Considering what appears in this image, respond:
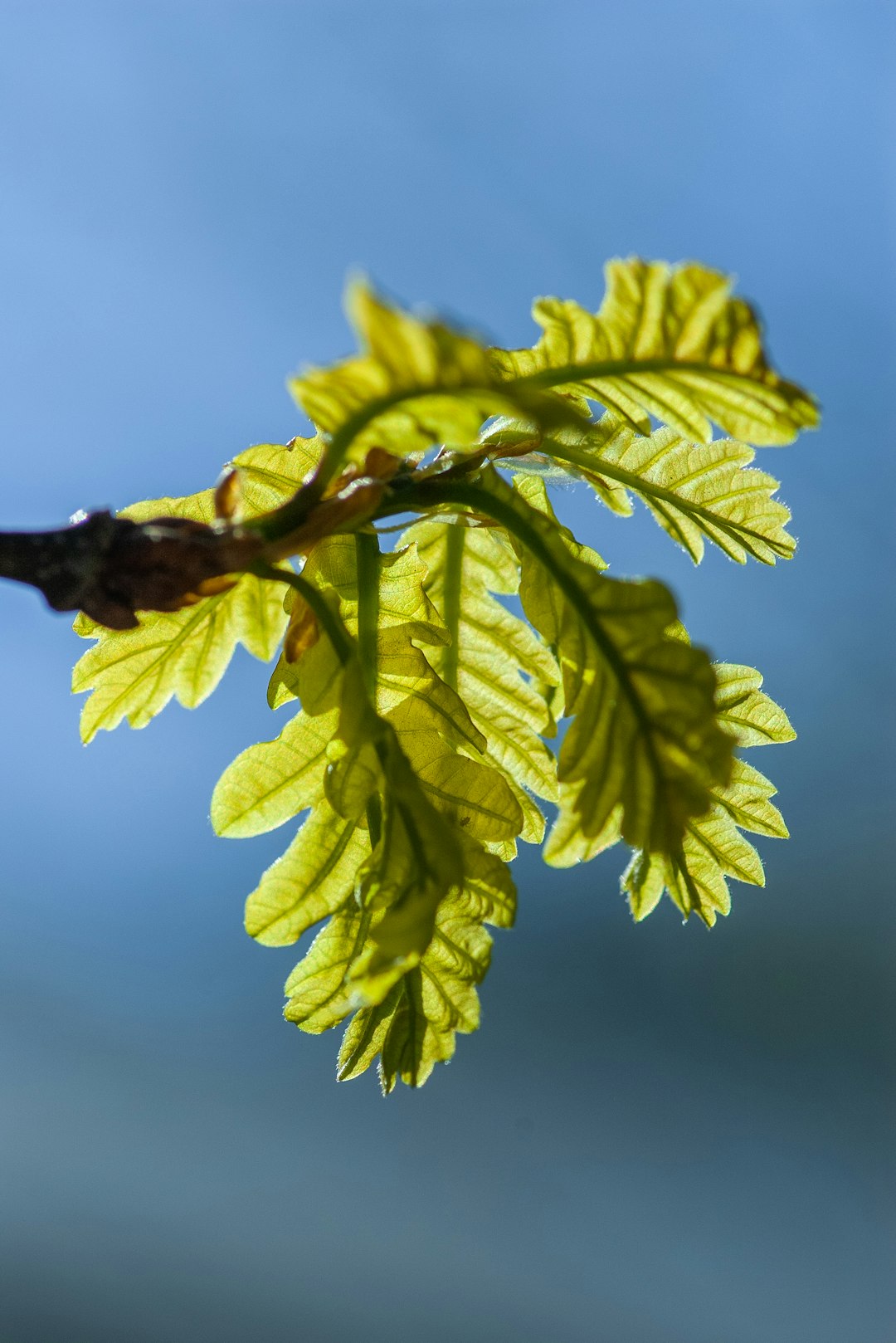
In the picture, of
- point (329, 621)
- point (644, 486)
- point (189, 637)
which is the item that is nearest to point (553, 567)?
point (329, 621)

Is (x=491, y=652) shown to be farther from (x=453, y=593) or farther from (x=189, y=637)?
(x=189, y=637)

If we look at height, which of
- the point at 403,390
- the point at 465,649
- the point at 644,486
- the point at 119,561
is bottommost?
the point at 119,561

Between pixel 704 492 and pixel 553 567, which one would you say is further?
pixel 704 492

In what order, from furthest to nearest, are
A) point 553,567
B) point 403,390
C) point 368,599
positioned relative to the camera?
point 368,599 → point 553,567 → point 403,390

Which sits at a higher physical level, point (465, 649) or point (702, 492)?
point (702, 492)

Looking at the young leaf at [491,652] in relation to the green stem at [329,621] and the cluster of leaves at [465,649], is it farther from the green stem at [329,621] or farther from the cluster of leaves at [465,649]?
the green stem at [329,621]

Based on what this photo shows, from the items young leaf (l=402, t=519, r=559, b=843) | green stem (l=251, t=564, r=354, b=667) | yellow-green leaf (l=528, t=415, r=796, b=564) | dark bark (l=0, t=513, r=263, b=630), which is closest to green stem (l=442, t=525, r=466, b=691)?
young leaf (l=402, t=519, r=559, b=843)

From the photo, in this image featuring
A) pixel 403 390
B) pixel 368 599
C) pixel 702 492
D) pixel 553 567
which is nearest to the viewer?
pixel 403 390

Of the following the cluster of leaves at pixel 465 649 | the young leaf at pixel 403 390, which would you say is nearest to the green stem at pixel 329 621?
the cluster of leaves at pixel 465 649
